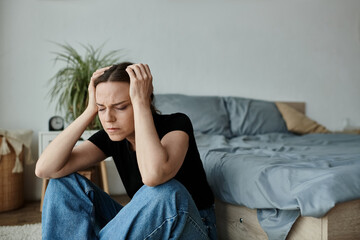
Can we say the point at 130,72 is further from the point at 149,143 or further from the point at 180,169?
the point at 180,169

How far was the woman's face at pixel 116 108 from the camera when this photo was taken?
1297mm

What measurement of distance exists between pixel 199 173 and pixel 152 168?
0.38 m

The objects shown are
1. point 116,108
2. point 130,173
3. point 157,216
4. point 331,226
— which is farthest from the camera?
point 130,173

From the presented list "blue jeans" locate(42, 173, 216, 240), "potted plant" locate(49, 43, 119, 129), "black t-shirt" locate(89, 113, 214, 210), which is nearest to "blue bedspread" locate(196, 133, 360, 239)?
"black t-shirt" locate(89, 113, 214, 210)

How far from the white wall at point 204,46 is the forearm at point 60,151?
1.73m

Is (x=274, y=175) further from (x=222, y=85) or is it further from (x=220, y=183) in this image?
(x=222, y=85)

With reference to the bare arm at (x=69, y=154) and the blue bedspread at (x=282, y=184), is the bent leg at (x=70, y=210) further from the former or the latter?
the blue bedspread at (x=282, y=184)

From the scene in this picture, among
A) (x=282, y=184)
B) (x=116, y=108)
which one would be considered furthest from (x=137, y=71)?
(x=282, y=184)

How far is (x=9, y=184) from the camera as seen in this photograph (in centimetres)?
264

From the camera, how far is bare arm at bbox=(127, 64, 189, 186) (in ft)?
3.66

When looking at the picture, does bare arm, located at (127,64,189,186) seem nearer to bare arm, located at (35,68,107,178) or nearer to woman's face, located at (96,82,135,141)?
woman's face, located at (96,82,135,141)

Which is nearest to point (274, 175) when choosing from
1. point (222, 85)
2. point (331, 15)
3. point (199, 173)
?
point (199, 173)

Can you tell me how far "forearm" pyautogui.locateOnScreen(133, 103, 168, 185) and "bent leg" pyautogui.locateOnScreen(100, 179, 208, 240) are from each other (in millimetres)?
50

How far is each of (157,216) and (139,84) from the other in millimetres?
467
